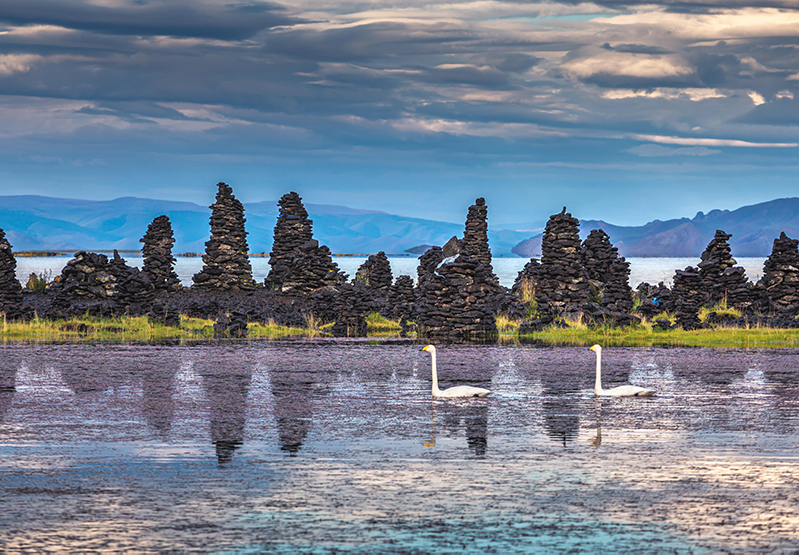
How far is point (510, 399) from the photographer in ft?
64.7

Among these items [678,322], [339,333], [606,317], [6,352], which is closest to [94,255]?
[339,333]

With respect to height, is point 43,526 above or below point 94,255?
below

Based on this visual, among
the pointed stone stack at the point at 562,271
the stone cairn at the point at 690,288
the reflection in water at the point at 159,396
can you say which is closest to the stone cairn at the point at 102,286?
the pointed stone stack at the point at 562,271

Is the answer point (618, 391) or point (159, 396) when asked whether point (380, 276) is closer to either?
point (159, 396)

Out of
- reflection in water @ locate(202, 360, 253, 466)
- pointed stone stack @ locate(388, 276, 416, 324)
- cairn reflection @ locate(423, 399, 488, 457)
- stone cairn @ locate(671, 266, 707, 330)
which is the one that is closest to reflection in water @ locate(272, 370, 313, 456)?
reflection in water @ locate(202, 360, 253, 466)

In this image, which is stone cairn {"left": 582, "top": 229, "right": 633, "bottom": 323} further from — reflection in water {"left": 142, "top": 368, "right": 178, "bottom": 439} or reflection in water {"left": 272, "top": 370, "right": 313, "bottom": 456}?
reflection in water {"left": 142, "top": 368, "right": 178, "bottom": 439}

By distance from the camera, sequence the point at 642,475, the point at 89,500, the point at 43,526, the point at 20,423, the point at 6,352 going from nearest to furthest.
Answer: the point at 43,526 → the point at 89,500 → the point at 642,475 → the point at 20,423 → the point at 6,352

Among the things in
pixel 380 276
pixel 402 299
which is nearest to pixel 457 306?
pixel 402 299

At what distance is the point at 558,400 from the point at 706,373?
7.33 metres

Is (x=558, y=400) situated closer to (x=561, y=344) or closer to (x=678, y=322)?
(x=561, y=344)

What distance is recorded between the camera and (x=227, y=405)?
61.6 feet

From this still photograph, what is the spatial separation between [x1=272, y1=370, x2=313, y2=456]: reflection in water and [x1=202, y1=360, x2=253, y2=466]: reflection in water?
2.28 ft

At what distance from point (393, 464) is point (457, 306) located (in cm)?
3075

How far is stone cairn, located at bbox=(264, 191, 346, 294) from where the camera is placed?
61.0 m
